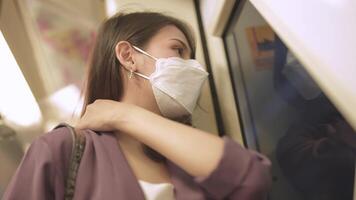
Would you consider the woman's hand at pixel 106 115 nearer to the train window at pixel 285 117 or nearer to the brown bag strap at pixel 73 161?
the brown bag strap at pixel 73 161

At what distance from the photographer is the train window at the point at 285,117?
0.86 m

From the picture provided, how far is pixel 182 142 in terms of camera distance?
2.46 feet

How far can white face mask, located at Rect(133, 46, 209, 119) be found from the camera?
1.03 m

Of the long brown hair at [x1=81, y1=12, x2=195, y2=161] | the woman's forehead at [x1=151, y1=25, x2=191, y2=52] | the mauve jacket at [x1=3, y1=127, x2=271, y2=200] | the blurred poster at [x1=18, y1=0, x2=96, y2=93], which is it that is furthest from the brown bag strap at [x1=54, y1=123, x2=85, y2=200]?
the blurred poster at [x1=18, y1=0, x2=96, y2=93]

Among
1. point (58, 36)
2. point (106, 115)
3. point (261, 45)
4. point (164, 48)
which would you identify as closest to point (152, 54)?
point (164, 48)

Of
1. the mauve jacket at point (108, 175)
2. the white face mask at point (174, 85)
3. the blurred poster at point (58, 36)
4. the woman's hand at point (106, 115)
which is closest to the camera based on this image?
the mauve jacket at point (108, 175)

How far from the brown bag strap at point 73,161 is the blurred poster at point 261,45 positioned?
66 centimetres

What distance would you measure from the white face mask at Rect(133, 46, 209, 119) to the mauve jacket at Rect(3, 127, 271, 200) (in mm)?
208

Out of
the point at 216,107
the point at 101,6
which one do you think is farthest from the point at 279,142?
the point at 101,6

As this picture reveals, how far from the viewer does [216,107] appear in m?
1.44

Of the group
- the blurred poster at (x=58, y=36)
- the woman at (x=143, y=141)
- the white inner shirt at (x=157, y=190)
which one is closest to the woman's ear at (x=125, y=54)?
the woman at (x=143, y=141)

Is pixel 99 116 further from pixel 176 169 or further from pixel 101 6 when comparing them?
pixel 101 6

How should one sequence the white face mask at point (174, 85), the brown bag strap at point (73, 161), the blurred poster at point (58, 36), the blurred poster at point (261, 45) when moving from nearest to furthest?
the brown bag strap at point (73, 161), the white face mask at point (174, 85), the blurred poster at point (261, 45), the blurred poster at point (58, 36)

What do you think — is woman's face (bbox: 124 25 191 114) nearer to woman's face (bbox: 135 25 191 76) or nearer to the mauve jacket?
woman's face (bbox: 135 25 191 76)
